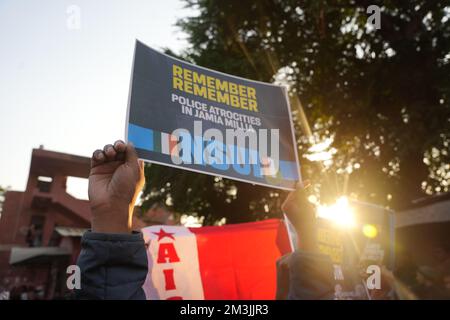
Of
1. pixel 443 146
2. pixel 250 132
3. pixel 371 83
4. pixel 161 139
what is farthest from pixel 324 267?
pixel 371 83

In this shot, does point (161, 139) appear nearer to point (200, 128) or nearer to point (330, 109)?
point (200, 128)

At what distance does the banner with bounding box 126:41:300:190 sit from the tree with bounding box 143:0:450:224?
16.5 ft

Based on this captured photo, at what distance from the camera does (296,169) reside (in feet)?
12.1

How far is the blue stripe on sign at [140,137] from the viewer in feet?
8.79

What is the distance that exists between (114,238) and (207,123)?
2.14 meters

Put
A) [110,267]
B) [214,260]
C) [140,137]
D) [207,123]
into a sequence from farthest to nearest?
[214,260]
[207,123]
[140,137]
[110,267]

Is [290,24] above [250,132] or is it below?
above

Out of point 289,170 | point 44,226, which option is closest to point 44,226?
point 44,226

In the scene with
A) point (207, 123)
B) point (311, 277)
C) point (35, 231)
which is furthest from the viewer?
point (35, 231)

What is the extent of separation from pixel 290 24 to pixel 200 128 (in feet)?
25.2

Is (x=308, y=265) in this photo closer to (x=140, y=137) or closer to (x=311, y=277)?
(x=311, y=277)

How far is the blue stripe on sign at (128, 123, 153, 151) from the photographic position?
268 cm

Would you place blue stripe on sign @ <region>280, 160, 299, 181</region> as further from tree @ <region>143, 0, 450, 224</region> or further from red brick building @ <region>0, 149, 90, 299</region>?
red brick building @ <region>0, 149, 90, 299</region>

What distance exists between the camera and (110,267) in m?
1.05
